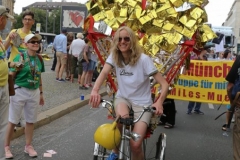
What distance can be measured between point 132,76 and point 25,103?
180 cm

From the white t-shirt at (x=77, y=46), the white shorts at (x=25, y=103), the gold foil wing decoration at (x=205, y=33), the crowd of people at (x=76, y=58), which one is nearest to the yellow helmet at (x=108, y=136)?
the white shorts at (x=25, y=103)

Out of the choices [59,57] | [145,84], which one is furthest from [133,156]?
Answer: [59,57]

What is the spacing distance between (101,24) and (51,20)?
102311mm

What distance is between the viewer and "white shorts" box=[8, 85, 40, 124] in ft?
16.4

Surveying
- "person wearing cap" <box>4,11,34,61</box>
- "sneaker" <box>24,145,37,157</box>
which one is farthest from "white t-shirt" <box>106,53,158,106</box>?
"sneaker" <box>24,145,37,157</box>

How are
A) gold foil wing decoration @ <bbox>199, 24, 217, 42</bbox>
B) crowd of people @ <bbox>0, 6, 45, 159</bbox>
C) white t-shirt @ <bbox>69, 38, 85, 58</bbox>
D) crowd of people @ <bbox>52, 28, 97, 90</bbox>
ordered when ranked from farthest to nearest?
white t-shirt @ <bbox>69, 38, 85, 58</bbox>
crowd of people @ <bbox>52, 28, 97, 90</bbox>
crowd of people @ <bbox>0, 6, 45, 159</bbox>
gold foil wing decoration @ <bbox>199, 24, 217, 42</bbox>

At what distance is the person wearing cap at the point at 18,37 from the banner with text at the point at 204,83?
4729mm

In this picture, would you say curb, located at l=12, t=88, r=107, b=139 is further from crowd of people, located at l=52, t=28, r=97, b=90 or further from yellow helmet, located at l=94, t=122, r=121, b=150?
yellow helmet, located at l=94, t=122, r=121, b=150

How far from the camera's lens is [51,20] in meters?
104

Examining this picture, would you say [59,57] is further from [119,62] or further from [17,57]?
[119,62]

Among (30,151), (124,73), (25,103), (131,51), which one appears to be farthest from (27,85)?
(131,51)

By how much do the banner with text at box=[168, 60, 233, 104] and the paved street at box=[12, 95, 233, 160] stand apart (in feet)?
1.74

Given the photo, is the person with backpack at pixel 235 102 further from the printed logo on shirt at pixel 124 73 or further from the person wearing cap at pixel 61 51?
the person wearing cap at pixel 61 51

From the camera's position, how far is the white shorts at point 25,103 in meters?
4.99
